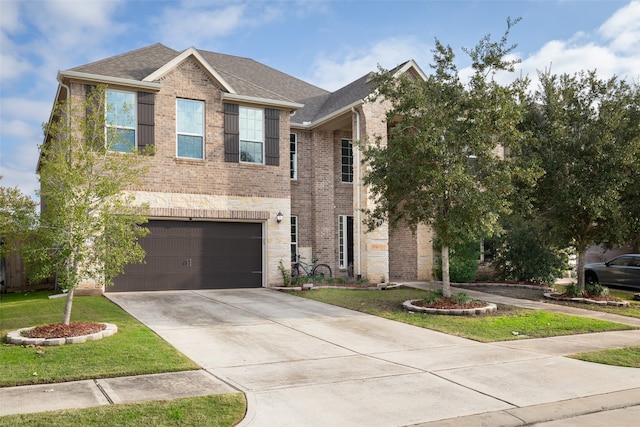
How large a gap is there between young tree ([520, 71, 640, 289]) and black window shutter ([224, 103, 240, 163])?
30.0 feet

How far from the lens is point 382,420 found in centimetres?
570

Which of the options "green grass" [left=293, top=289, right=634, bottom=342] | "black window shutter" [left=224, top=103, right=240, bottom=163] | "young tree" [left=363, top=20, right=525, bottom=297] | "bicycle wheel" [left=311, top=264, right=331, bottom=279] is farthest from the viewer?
"bicycle wheel" [left=311, top=264, right=331, bottom=279]

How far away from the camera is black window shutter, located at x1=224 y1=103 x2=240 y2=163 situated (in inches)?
714

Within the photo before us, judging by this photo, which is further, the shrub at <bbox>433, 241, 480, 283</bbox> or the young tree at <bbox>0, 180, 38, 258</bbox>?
the shrub at <bbox>433, 241, 480, 283</bbox>

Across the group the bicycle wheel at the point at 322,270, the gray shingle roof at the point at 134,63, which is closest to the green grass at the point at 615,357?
the bicycle wheel at the point at 322,270

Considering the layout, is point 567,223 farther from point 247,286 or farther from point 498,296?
point 247,286

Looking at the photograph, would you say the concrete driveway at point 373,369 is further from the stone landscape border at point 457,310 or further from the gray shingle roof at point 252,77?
the gray shingle roof at point 252,77

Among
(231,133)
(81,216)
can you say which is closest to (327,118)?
(231,133)

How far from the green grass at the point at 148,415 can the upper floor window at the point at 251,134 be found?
13213mm

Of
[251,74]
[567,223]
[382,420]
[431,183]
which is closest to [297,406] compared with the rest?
[382,420]

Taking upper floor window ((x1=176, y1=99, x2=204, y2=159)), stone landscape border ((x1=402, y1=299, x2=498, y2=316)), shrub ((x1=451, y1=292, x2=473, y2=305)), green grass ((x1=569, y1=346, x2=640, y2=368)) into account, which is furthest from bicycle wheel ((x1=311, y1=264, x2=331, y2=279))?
green grass ((x1=569, y1=346, x2=640, y2=368))

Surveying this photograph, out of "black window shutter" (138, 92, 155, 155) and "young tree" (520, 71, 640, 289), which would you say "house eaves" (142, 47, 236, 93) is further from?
"young tree" (520, 71, 640, 289)

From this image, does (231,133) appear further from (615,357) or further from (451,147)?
(615,357)

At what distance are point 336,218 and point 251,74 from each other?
25.0 feet
